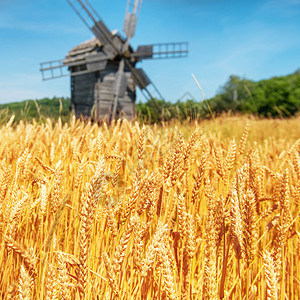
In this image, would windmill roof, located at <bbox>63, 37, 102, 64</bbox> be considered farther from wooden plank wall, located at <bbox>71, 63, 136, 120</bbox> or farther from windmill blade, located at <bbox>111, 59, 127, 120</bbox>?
windmill blade, located at <bbox>111, 59, 127, 120</bbox>

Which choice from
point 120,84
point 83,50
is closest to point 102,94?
point 120,84

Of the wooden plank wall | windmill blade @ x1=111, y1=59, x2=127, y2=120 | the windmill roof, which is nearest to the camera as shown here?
windmill blade @ x1=111, y1=59, x2=127, y2=120

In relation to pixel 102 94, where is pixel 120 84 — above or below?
above

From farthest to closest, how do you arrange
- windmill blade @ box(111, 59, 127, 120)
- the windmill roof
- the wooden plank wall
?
the windmill roof → the wooden plank wall → windmill blade @ box(111, 59, 127, 120)

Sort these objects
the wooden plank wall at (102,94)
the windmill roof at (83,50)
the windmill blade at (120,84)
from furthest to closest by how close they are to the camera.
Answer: the windmill roof at (83,50), the wooden plank wall at (102,94), the windmill blade at (120,84)

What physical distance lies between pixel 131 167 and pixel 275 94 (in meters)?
50.9

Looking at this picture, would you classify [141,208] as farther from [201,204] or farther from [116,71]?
[116,71]

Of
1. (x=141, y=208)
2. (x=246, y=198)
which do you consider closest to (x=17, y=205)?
(x=141, y=208)

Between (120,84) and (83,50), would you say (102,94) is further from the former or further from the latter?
(83,50)

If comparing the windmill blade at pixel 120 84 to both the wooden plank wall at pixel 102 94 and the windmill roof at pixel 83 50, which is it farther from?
the windmill roof at pixel 83 50

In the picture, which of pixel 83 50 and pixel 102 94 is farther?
pixel 83 50

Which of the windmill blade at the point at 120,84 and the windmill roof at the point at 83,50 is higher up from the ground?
the windmill roof at the point at 83,50

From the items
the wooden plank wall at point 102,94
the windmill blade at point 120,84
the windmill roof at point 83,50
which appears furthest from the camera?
the windmill roof at point 83,50

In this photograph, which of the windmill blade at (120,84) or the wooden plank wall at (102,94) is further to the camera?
the wooden plank wall at (102,94)
